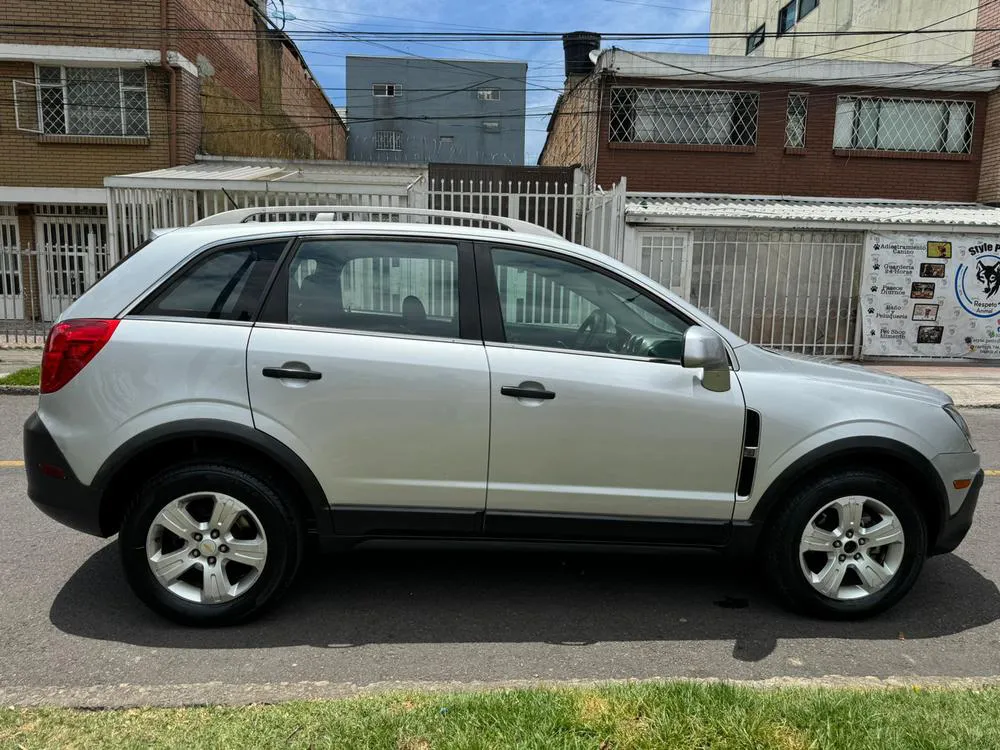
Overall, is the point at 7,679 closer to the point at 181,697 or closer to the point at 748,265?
the point at 181,697

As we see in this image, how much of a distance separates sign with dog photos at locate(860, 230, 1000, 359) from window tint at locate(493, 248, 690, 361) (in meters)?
11.1

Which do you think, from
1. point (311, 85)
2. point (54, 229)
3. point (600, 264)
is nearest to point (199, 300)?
point (600, 264)

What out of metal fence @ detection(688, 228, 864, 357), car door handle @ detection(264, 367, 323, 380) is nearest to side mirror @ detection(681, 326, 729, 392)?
car door handle @ detection(264, 367, 323, 380)

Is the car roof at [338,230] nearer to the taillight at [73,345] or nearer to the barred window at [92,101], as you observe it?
the taillight at [73,345]

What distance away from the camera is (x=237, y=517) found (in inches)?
131

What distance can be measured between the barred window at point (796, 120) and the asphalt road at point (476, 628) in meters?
14.1

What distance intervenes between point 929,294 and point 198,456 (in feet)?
43.6

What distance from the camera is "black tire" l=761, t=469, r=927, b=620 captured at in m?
3.46

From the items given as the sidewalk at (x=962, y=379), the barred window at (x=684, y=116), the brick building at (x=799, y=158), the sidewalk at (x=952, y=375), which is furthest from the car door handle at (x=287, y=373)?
the barred window at (x=684, y=116)

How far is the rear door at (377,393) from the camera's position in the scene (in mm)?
3275

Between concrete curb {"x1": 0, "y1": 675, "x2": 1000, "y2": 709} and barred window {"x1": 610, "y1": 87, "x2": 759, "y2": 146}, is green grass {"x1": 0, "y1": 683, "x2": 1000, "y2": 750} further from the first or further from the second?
barred window {"x1": 610, "y1": 87, "x2": 759, "y2": 146}

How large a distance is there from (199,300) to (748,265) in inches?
453

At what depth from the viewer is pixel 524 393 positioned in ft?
10.8

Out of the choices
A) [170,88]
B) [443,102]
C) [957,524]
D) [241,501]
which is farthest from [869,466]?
[443,102]
